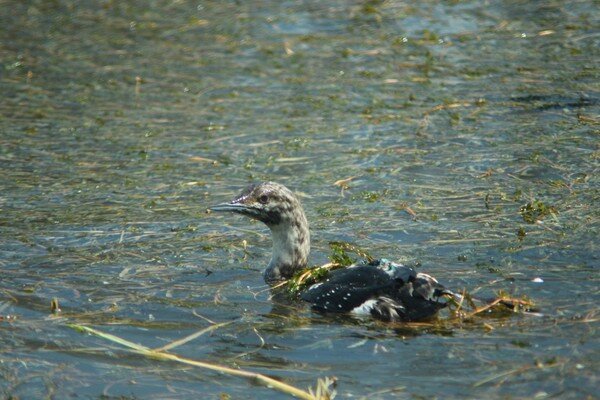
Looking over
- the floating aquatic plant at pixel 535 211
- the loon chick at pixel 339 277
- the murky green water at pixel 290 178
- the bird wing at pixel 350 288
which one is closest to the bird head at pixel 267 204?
the loon chick at pixel 339 277

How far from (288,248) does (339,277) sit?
880 millimetres

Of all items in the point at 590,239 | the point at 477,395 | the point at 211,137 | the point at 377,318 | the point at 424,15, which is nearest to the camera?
the point at 477,395

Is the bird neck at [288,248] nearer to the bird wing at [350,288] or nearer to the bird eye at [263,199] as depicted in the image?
the bird eye at [263,199]

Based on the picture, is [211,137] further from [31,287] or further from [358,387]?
[358,387]

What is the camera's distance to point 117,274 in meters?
9.58

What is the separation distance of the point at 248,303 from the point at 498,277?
1.95 meters

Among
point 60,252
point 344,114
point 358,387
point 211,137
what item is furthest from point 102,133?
point 358,387

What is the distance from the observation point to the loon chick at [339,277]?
830cm

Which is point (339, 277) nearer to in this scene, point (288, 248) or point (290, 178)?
→ point (288, 248)

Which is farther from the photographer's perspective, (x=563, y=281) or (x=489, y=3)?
(x=489, y=3)

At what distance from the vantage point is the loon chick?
8297mm

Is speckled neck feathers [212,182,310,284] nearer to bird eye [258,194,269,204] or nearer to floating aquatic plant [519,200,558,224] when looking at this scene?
bird eye [258,194,269,204]

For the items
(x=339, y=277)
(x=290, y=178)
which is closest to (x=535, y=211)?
(x=339, y=277)

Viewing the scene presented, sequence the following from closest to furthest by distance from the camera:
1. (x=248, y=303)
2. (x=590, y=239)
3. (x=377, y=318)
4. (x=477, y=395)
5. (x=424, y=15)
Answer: (x=477, y=395)
(x=377, y=318)
(x=248, y=303)
(x=590, y=239)
(x=424, y=15)
